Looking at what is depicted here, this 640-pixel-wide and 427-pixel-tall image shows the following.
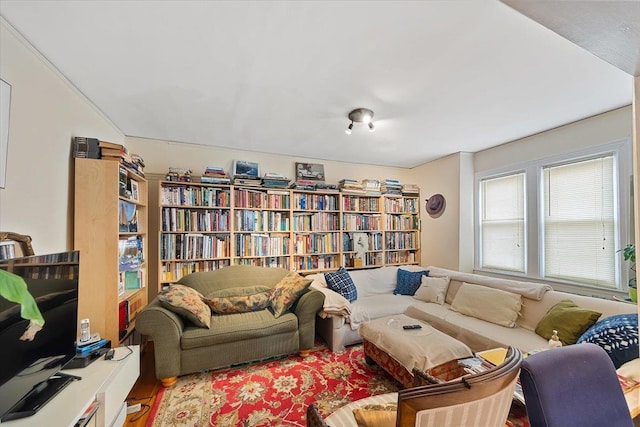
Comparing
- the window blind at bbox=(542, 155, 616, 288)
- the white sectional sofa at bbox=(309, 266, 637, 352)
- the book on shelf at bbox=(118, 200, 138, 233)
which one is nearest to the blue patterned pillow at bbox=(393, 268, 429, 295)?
the white sectional sofa at bbox=(309, 266, 637, 352)

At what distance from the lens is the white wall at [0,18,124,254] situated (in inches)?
55.8

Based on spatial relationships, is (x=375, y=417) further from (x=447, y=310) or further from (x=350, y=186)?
(x=350, y=186)

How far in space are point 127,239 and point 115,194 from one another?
55cm

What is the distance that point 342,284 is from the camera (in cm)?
312

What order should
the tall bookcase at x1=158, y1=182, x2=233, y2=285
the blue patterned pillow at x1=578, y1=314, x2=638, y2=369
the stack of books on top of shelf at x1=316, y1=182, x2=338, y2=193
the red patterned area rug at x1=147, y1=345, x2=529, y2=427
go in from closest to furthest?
the blue patterned pillow at x1=578, y1=314, x2=638, y2=369
the red patterned area rug at x1=147, y1=345, x2=529, y2=427
the tall bookcase at x1=158, y1=182, x2=233, y2=285
the stack of books on top of shelf at x1=316, y1=182, x2=338, y2=193

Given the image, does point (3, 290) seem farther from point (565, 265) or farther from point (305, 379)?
point (565, 265)

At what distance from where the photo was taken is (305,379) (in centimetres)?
218

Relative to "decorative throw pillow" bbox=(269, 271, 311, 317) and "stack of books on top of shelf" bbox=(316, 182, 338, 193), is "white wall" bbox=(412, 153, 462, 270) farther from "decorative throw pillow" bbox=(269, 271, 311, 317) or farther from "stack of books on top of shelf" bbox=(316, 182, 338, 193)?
"decorative throw pillow" bbox=(269, 271, 311, 317)

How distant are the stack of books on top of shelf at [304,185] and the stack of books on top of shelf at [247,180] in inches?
19.9

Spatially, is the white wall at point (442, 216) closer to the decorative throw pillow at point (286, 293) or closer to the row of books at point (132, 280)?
the decorative throw pillow at point (286, 293)

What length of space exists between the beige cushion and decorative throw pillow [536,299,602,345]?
0.71 ft

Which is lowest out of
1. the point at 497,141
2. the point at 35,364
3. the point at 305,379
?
the point at 305,379

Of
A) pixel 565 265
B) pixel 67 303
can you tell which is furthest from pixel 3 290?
pixel 565 265

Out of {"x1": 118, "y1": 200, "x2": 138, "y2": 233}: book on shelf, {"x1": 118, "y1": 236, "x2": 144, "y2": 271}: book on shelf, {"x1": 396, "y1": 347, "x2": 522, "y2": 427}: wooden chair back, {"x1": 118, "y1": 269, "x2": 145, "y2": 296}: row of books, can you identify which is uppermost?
{"x1": 118, "y1": 200, "x2": 138, "y2": 233}: book on shelf
